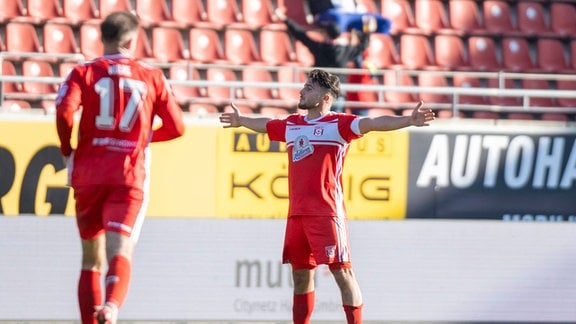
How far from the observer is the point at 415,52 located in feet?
51.2

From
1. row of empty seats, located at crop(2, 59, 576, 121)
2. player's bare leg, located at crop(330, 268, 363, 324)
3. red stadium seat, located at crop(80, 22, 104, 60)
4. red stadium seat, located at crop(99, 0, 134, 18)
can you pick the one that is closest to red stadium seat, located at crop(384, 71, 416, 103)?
row of empty seats, located at crop(2, 59, 576, 121)

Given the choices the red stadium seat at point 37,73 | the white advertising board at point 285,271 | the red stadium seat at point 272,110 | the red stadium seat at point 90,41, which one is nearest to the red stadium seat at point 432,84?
the red stadium seat at point 272,110

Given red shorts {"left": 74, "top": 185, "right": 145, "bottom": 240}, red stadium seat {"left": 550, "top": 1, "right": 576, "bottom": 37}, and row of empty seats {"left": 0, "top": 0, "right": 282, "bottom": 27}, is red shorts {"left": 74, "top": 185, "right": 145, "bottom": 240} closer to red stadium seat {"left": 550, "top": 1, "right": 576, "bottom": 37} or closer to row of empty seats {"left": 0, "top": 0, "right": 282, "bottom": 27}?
row of empty seats {"left": 0, "top": 0, "right": 282, "bottom": 27}

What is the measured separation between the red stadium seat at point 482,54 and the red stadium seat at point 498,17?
0.91 ft

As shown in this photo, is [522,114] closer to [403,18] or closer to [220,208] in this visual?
[403,18]

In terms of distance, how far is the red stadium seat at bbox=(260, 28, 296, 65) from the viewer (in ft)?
48.8

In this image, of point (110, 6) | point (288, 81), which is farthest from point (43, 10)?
point (288, 81)

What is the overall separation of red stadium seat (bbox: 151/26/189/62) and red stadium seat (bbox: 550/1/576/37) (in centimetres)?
464

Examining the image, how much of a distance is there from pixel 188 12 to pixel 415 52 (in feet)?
8.59

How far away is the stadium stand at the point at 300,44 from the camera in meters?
13.8

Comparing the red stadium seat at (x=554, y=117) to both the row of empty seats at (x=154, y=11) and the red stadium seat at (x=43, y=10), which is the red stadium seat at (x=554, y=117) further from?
the red stadium seat at (x=43, y=10)

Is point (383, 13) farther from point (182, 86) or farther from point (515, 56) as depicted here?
point (182, 86)

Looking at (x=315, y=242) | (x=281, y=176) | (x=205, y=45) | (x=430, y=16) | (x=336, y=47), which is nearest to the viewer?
(x=315, y=242)

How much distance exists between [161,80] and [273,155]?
13.1 ft
